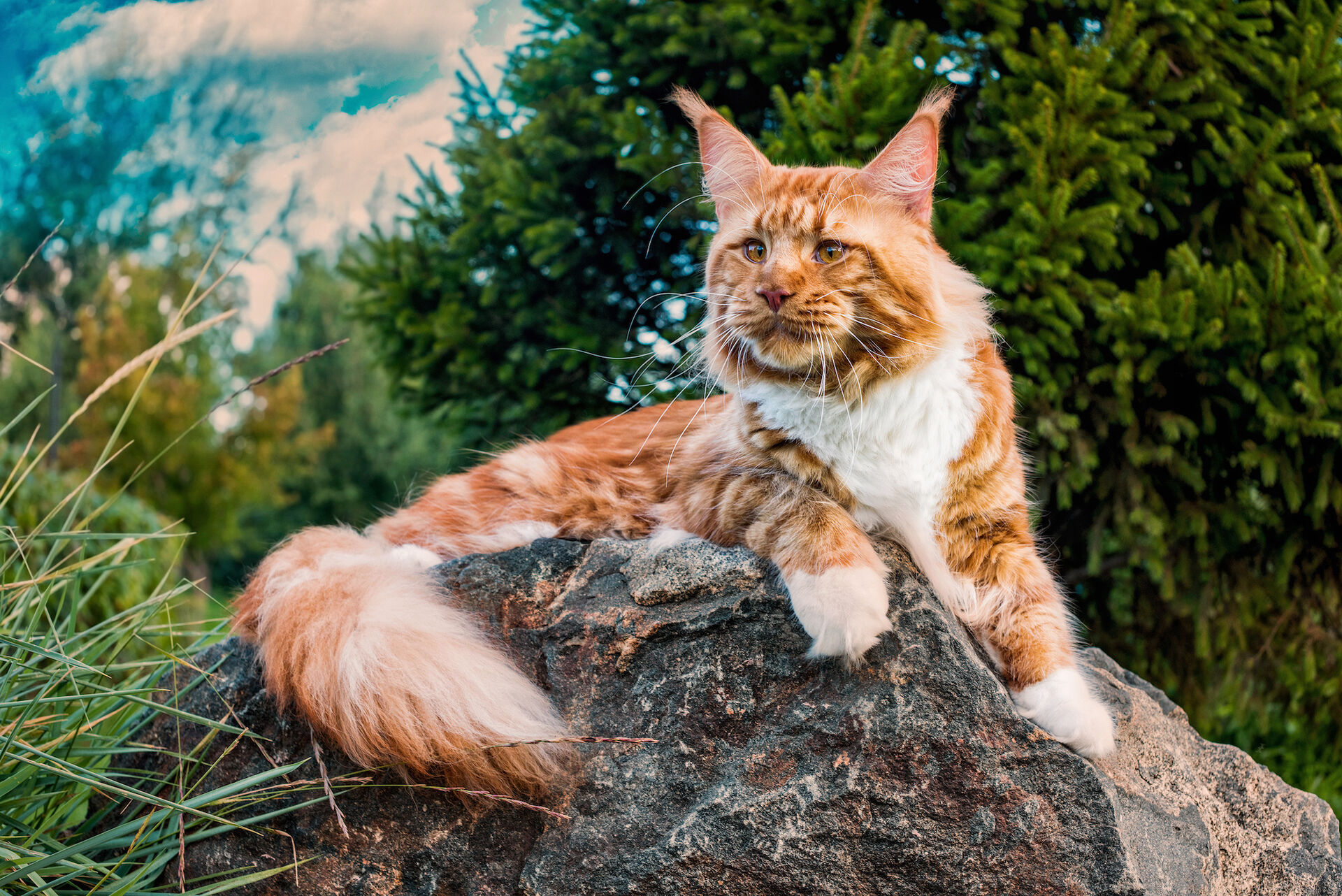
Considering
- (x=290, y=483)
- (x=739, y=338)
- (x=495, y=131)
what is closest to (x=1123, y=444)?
(x=739, y=338)

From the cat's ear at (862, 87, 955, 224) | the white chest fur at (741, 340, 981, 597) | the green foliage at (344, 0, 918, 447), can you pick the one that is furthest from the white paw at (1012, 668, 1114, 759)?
the green foliage at (344, 0, 918, 447)

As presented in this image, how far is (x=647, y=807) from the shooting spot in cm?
187

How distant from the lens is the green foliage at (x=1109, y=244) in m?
3.29

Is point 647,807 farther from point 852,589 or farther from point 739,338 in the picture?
point 739,338

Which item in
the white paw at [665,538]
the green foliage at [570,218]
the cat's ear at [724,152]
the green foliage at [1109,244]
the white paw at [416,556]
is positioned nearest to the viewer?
the white paw at [665,538]

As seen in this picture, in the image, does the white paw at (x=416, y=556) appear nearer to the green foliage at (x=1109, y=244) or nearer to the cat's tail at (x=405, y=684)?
the cat's tail at (x=405, y=684)

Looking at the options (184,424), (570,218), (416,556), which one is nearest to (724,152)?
(416,556)

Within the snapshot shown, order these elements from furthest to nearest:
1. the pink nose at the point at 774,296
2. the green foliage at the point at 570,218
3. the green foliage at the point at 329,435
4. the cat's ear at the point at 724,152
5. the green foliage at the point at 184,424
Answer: the green foliage at the point at 329,435 < the green foliage at the point at 184,424 < the green foliage at the point at 570,218 < the cat's ear at the point at 724,152 < the pink nose at the point at 774,296

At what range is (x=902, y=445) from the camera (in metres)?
2.09

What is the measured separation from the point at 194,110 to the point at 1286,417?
15.9 feet

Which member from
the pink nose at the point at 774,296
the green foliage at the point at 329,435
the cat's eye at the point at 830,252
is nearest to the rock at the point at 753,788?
the pink nose at the point at 774,296

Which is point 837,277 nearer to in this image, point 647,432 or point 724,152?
point 724,152

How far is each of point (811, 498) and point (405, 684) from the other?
3.10ft

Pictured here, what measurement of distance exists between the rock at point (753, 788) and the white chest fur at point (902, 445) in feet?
0.26
